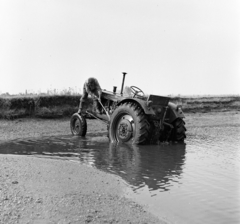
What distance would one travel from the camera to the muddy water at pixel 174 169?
380 cm

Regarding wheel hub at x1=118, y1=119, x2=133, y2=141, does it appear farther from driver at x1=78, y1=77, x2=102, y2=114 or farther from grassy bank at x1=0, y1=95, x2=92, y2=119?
grassy bank at x1=0, y1=95, x2=92, y2=119

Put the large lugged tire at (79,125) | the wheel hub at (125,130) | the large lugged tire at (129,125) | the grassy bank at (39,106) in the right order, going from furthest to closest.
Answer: the grassy bank at (39,106)
the large lugged tire at (79,125)
the wheel hub at (125,130)
the large lugged tire at (129,125)

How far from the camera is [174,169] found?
579cm

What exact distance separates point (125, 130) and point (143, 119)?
0.70m

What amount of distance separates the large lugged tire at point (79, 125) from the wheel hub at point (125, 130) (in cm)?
162

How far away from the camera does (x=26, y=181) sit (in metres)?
4.30

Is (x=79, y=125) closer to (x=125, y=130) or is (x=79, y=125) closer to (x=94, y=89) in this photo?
(x=94, y=89)

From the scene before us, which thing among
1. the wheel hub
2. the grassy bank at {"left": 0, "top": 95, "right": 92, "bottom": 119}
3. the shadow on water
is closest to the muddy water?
the shadow on water

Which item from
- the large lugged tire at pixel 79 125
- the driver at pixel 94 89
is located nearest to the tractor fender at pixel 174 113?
the driver at pixel 94 89

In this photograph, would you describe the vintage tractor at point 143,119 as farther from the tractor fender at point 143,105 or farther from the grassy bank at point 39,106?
the grassy bank at point 39,106

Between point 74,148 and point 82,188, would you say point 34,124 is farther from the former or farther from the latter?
point 82,188

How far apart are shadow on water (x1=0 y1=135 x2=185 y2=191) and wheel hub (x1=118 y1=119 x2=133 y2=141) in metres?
0.37

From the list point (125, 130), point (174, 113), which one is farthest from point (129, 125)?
point (174, 113)

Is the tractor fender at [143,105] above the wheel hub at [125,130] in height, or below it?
above
